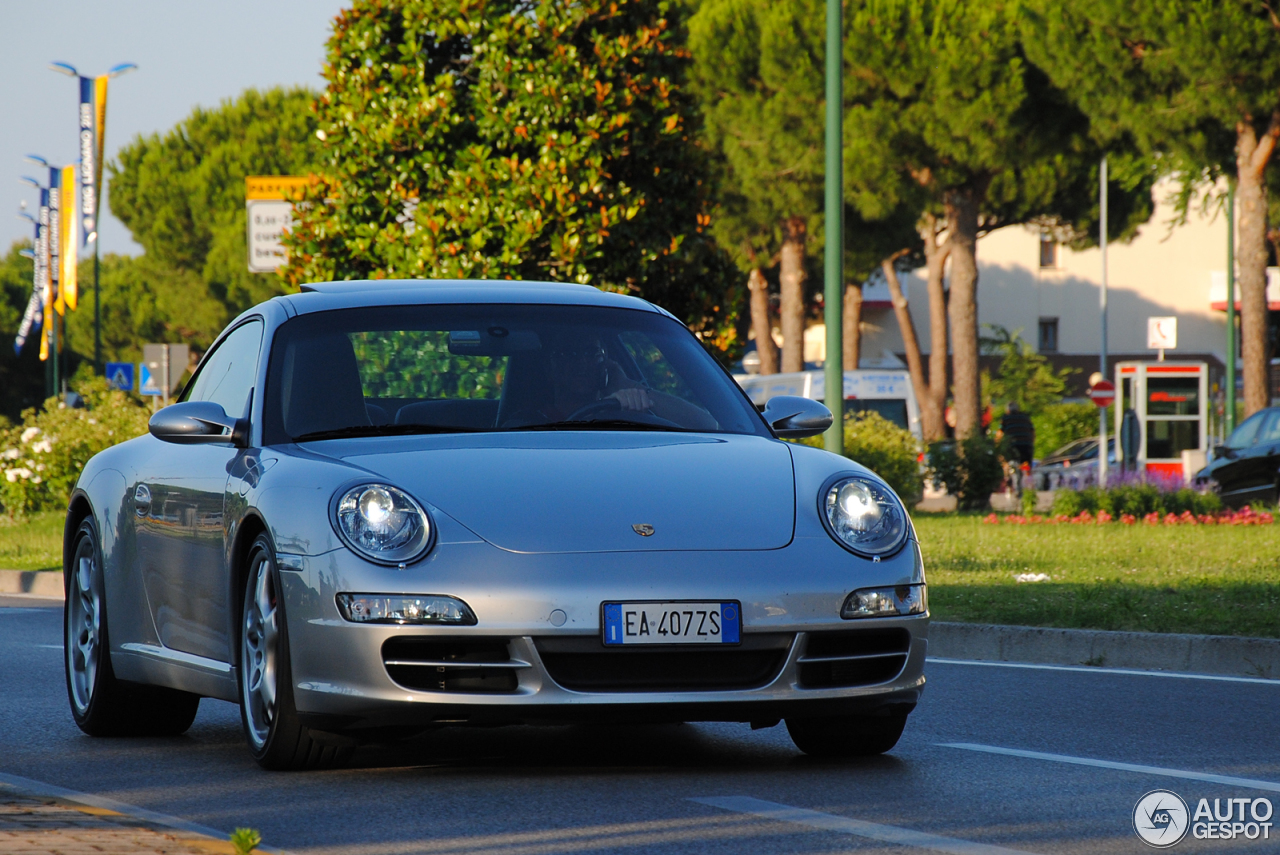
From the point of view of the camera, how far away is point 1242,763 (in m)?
6.39

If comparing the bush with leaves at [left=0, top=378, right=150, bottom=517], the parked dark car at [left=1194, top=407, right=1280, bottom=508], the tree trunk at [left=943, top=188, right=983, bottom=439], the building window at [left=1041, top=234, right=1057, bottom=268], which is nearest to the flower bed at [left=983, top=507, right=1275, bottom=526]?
the parked dark car at [left=1194, top=407, right=1280, bottom=508]

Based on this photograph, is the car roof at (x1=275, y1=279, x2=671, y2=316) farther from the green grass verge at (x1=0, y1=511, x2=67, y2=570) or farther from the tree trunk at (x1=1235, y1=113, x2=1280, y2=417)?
the tree trunk at (x1=1235, y1=113, x2=1280, y2=417)

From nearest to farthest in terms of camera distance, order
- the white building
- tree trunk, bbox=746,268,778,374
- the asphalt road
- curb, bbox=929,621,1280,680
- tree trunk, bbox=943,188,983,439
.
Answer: the asphalt road → curb, bbox=929,621,1280,680 → tree trunk, bbox=943,188,983,439 → tree trunk, bbox=746,268,778,374 → the white building

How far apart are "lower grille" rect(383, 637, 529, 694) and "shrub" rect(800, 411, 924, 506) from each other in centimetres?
1949

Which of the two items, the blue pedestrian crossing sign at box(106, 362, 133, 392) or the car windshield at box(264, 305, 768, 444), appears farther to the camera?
the blue pedestrian crossing sign at box(106, 362, 133, 392)

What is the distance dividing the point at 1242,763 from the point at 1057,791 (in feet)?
3.25

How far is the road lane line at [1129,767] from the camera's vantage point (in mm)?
5891

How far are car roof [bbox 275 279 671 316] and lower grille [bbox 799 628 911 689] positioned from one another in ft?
5.61

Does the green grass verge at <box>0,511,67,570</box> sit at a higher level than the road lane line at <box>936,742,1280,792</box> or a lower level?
lower

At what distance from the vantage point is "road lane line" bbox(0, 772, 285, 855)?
16.4 ft

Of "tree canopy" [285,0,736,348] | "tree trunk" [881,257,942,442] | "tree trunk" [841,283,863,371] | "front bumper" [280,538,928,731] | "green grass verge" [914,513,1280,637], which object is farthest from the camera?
"tree trunk" [841,283,863,371]

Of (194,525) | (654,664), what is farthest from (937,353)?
(654,664)

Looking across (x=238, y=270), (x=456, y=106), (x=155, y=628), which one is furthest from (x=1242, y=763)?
(x=238, y=270)
